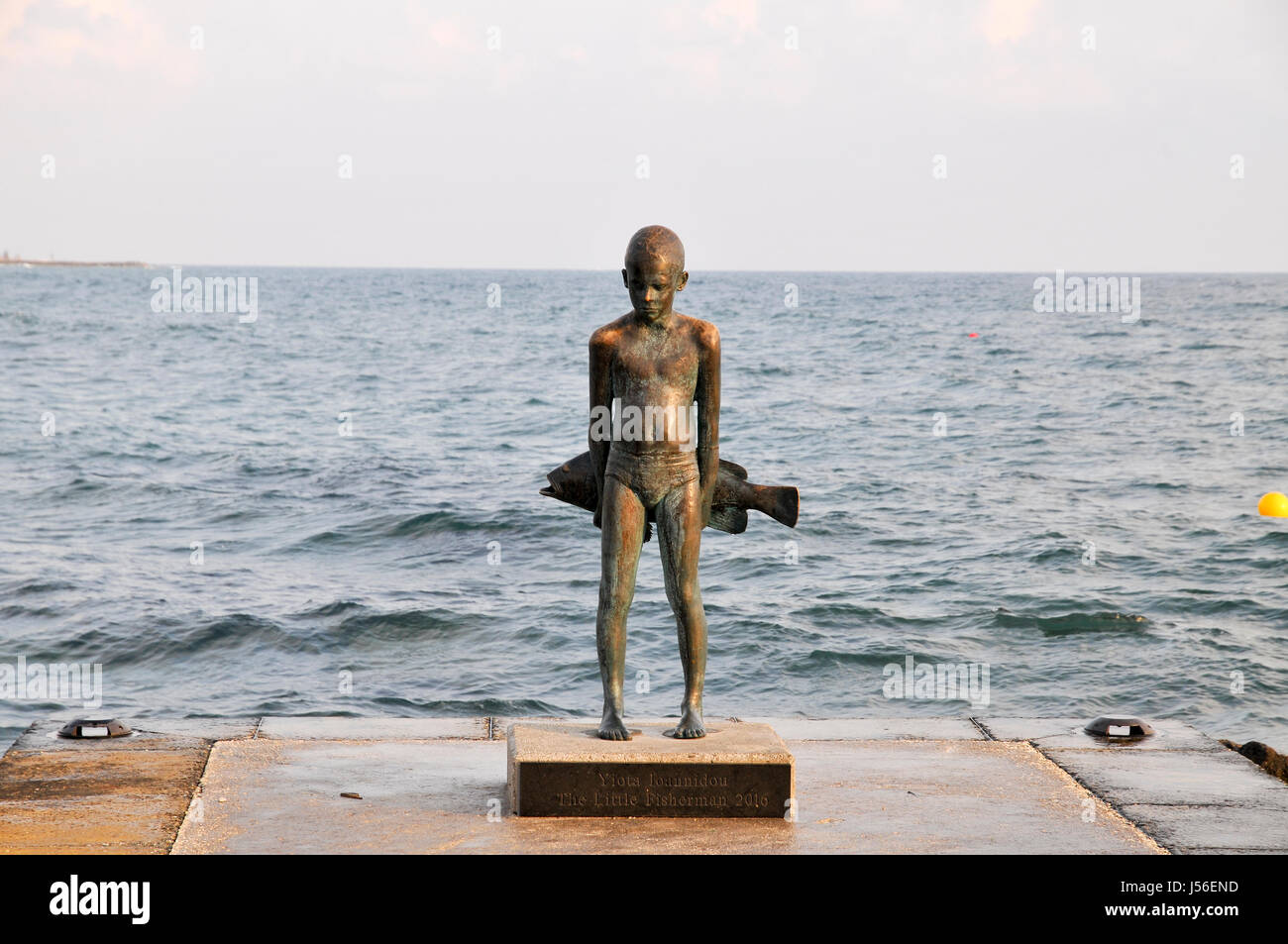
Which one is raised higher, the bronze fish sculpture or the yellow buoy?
the bronze fish sculpture

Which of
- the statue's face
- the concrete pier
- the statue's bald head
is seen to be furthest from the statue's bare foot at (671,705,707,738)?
the statue's bald head

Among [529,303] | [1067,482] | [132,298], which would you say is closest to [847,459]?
[1067,482]

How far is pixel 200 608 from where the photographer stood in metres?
15.6

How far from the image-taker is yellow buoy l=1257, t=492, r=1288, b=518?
20875mm

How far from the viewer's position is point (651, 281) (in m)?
6.29

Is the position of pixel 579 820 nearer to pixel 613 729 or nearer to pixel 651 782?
pixel 651 782

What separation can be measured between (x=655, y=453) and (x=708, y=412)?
0.93 ft

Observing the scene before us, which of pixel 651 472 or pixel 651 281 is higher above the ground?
pixel 651 281

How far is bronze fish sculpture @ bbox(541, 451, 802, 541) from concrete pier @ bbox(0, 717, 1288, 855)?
1.23 meters

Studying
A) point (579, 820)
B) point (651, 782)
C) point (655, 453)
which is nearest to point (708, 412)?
point (655, 453)

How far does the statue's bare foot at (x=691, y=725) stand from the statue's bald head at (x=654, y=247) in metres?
1.83

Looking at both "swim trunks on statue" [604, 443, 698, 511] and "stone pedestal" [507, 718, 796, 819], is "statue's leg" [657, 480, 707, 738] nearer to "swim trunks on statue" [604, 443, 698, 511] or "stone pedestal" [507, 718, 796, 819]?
"swim trunks on statue" [604, 443, 698, 511]

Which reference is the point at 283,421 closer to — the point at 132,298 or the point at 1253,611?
the point at 1253,611

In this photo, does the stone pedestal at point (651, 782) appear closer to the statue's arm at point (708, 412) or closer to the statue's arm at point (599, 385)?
the statue's arm at point (599, 385)
